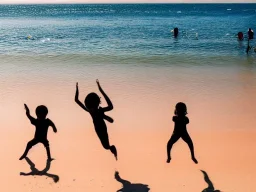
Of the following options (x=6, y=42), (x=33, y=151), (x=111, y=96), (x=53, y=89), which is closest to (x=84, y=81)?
(x=53, y=89)

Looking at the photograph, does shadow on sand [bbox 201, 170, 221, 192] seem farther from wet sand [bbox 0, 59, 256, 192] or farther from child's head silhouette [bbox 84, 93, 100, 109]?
child's head silhouette [bbox 84, 93, 100, 109]

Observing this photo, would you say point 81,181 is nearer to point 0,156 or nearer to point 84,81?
point 0,156

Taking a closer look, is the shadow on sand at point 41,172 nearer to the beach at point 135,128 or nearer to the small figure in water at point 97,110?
the beach at point 135,128

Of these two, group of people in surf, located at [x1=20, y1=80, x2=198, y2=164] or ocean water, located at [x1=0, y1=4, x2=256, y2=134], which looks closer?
group of people in surf, located at [x1=20, y1=80, x2=198, y2=164]

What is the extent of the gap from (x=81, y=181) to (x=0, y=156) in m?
1.85

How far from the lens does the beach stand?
5422 millimetres

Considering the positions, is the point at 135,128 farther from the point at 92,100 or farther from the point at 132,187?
the point at 92,100

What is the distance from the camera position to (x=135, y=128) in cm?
761

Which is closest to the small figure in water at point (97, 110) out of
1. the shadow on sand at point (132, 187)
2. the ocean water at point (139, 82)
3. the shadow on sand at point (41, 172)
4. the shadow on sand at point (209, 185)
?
the shadow on sand at point (132, 187)

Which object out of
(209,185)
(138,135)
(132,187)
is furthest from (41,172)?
(209,185)

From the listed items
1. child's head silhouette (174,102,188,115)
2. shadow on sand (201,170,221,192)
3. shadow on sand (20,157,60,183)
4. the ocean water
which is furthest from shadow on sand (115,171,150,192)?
the ocean water

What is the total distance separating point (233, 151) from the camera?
6406 mm

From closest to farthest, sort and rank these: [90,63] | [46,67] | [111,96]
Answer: [111,96] < [46,67] < [90,63]

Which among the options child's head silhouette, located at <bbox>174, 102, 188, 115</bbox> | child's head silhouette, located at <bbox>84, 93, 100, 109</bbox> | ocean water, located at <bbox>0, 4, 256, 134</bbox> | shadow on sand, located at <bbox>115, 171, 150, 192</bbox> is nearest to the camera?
child's head silhouette, located at <bbox>84, 93, 100, 109</bbox>
